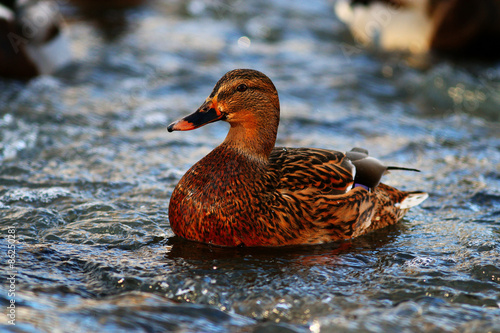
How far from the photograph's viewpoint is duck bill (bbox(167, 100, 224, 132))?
4.62 metres

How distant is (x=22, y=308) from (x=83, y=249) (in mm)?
877

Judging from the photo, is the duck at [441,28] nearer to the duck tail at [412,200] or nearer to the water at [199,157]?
the water at [199,157]

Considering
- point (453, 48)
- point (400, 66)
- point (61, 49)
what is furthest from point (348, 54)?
point (61, 49)

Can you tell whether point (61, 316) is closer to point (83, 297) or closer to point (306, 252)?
point (83, 297)

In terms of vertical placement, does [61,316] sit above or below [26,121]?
below

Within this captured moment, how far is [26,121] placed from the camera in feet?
24.3

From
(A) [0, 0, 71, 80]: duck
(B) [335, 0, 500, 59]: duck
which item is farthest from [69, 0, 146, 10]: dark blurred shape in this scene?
(B) [335, 0, 500, 59]: duck

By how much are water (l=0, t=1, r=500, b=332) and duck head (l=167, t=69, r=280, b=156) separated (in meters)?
0.80

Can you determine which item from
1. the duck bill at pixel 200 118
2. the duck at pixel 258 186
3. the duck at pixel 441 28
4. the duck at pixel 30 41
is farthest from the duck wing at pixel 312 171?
the duck at pixel 441 28

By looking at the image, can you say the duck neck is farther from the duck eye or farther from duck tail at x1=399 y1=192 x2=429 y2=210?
duck tail at x1=399 y1=192 x2=429 y2=210

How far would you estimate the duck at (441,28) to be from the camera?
10.5 meters

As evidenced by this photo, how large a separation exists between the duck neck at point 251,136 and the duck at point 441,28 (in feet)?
21.6

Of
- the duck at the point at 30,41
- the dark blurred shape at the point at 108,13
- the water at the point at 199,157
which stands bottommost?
the water at the point at 199,157

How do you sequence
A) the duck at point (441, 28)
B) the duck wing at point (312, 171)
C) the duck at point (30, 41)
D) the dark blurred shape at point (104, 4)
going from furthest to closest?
the dark blurred shape at point (104, 4) < the duck at point (441, 28) < the duck at point (30, 41) < the duck wing at point (312, 171)
